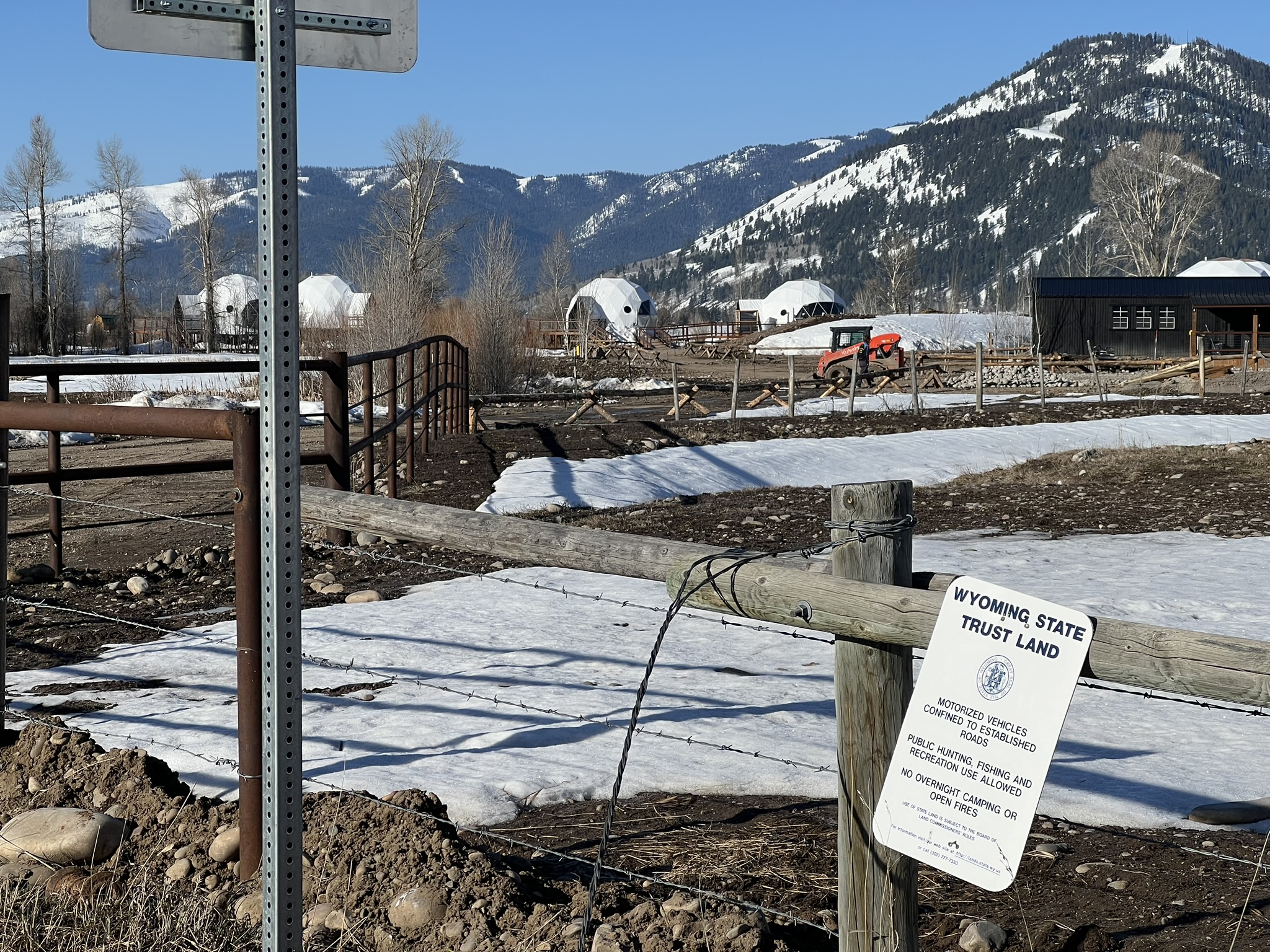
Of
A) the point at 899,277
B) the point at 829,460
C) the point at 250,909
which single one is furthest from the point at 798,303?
the point at 250,909

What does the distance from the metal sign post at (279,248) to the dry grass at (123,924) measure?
0.68 m

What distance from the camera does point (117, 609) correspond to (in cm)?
779

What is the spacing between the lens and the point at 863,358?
129 ft

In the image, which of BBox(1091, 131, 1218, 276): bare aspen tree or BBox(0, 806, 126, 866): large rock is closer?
BBox(0, 806, 126, 866): large rock

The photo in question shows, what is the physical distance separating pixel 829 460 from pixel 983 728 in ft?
48.0

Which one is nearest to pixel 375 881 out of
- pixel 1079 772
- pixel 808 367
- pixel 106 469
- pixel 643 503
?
pixel 1079 772

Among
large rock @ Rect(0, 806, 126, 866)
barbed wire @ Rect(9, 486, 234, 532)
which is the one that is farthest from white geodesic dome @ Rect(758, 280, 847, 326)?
large rock @ Rect(0, 806, 126, 866)

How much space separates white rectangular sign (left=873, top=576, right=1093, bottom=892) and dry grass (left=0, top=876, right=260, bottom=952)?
5.48 ft

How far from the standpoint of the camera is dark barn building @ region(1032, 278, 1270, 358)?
170 feet

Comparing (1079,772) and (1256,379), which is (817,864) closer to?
(1079,772)

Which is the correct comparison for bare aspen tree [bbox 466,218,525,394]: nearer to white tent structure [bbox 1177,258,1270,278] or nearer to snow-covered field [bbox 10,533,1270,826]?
snow-covered field [bbox 10,533,1270,826]

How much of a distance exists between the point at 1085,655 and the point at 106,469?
7.35m

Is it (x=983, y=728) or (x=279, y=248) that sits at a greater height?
(x=279, y=248)

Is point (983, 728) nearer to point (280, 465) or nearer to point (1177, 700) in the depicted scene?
point (1177, 700)
